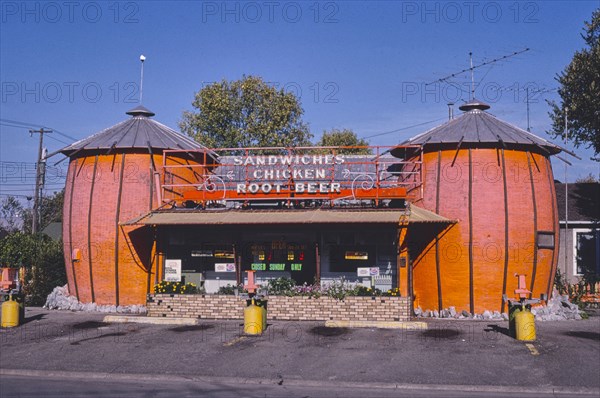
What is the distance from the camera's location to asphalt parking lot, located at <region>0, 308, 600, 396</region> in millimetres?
12445

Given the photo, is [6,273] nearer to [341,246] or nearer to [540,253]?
[341,246]

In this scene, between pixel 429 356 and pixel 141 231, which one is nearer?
pixel 429 356

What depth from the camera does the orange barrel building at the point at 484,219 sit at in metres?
20.7

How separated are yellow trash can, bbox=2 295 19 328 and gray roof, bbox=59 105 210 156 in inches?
256

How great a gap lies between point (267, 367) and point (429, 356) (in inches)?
142

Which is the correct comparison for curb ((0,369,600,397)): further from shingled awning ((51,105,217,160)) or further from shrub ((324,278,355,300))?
shingled awning ((51,105,217,160))

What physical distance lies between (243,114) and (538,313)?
2682 centimetres

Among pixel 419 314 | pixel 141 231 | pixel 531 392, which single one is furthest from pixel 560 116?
pixel 531 392

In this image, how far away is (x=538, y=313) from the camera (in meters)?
20.7

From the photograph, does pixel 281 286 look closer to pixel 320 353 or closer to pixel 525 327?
pixel 320 353

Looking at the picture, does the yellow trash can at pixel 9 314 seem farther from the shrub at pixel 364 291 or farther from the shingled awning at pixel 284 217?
the shrub at pixel 364 291

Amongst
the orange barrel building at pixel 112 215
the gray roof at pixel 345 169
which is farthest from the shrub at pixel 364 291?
the orange barrel building at pixel 112 215

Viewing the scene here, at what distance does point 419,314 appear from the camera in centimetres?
2136

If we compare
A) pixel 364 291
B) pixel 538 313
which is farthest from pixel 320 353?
pixel 538 313
